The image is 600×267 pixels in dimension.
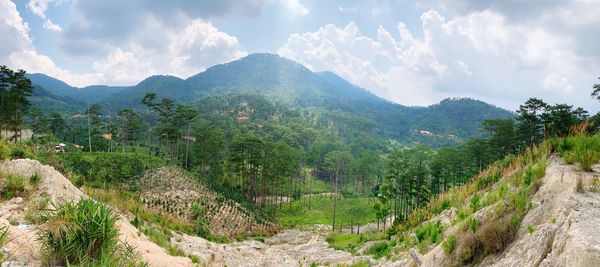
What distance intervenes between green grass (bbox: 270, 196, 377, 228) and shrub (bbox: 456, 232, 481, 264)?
1857 inches

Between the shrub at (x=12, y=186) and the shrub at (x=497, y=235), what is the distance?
38.9 feet

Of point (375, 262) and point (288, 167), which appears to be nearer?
point (375, 262)

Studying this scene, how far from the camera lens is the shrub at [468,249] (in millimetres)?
6980

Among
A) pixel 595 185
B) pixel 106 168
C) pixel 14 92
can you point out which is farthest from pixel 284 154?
pixel 595 185

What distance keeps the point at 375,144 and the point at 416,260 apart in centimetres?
14333

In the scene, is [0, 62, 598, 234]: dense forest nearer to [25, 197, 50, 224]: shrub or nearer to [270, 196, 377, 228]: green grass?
[270, 196, 377, 228]: green grass

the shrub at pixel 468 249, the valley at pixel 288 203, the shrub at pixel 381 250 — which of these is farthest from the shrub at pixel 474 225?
the shrub at pixel 381 250

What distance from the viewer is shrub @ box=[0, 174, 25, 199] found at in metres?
9.45

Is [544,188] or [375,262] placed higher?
[544,188]

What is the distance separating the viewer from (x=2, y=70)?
37656mm

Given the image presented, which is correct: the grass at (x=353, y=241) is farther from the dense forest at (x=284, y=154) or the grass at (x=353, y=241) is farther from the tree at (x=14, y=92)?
the tree at (x=14, y=92)

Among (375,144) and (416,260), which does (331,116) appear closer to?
(375,144)

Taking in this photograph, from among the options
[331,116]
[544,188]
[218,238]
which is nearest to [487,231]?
[544,188]

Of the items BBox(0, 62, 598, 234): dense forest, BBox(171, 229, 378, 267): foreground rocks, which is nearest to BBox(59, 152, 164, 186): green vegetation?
BBox(0, 62, 598, 234): dense forest
